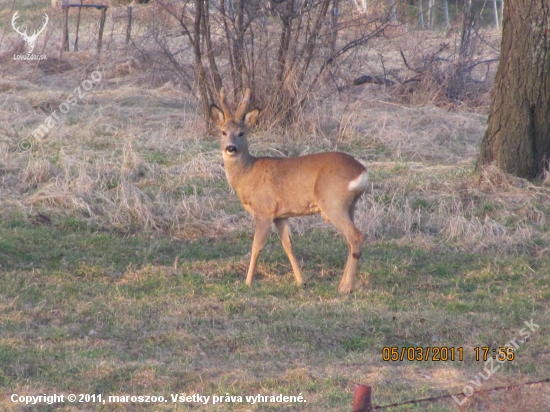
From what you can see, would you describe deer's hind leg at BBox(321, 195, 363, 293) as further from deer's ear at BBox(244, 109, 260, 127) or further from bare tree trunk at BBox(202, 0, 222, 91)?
bare tree trunk at BBox(202, 0, 222, 91)

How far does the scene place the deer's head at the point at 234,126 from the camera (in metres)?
7.16

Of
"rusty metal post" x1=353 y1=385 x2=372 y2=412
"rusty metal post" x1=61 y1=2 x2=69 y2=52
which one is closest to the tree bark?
"rusty metal post" x1=353 y1=385 x2=372 y2=412

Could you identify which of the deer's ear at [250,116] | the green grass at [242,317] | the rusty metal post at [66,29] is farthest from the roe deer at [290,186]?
the rusty metal post at [66,29]

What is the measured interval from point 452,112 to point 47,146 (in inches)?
283

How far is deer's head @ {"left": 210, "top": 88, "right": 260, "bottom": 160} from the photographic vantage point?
7156mm

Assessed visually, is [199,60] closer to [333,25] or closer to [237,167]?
[333,25]

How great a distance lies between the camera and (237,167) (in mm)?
7234

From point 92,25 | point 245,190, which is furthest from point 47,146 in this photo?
point 92,25

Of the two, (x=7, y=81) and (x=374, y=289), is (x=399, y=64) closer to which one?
(x=7, y=81)

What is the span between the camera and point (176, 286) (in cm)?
674

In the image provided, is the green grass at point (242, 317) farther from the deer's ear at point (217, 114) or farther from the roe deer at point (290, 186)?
the deer's ear at point (217, 114)

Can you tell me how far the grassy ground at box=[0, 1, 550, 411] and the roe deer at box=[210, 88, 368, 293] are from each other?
37 cm

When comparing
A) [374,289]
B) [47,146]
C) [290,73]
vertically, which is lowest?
[374,289]

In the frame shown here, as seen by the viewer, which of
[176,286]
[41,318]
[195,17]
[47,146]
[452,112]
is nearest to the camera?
[41,318]
